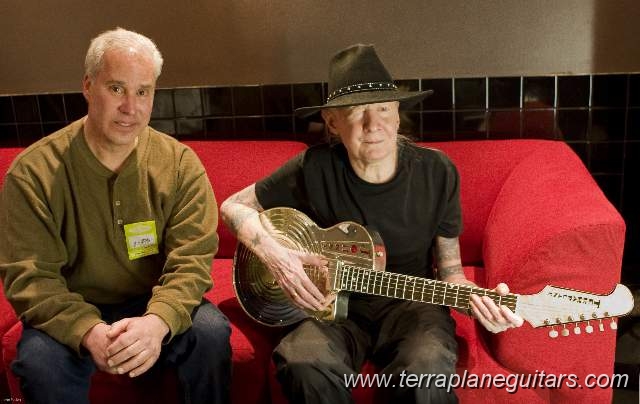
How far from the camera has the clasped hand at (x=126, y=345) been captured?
1954 millimetres

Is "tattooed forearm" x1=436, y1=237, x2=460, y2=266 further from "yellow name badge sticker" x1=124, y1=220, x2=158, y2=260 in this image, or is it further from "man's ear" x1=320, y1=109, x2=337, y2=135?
"yellow name badge sticker" x1=124, y1=220, x2=158, y2=260

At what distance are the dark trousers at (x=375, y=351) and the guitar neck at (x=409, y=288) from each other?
0.37ft

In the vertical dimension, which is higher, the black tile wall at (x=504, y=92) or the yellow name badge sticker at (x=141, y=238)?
the black tile wall at (x=504, y=92)

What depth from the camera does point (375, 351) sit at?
210 cm

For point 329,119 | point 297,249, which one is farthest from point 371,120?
point 297,249

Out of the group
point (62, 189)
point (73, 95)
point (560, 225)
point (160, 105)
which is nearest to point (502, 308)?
point (560, 225)

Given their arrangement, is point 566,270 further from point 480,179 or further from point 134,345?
point 134,345

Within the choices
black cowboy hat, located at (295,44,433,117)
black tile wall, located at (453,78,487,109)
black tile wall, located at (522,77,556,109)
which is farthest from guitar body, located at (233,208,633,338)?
black tile wall, located at (522,77,556,109)

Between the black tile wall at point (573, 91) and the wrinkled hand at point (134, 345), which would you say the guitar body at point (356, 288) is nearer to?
the wrinkled hand at point (134, 345)

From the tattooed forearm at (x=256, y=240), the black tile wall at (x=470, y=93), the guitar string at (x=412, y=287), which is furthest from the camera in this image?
the black tile wall at (x=470, y=93)

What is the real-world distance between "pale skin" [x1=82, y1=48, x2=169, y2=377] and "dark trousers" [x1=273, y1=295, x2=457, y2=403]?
0.37m

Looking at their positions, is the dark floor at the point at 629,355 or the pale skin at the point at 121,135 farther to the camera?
the dark floor at the point at 629,355

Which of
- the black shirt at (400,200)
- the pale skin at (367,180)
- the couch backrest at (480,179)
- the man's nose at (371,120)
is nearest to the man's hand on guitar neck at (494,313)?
the pale skin at (367,180)

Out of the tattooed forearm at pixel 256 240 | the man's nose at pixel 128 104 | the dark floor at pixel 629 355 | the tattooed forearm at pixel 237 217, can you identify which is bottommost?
the dark floor at pixel 629 355
